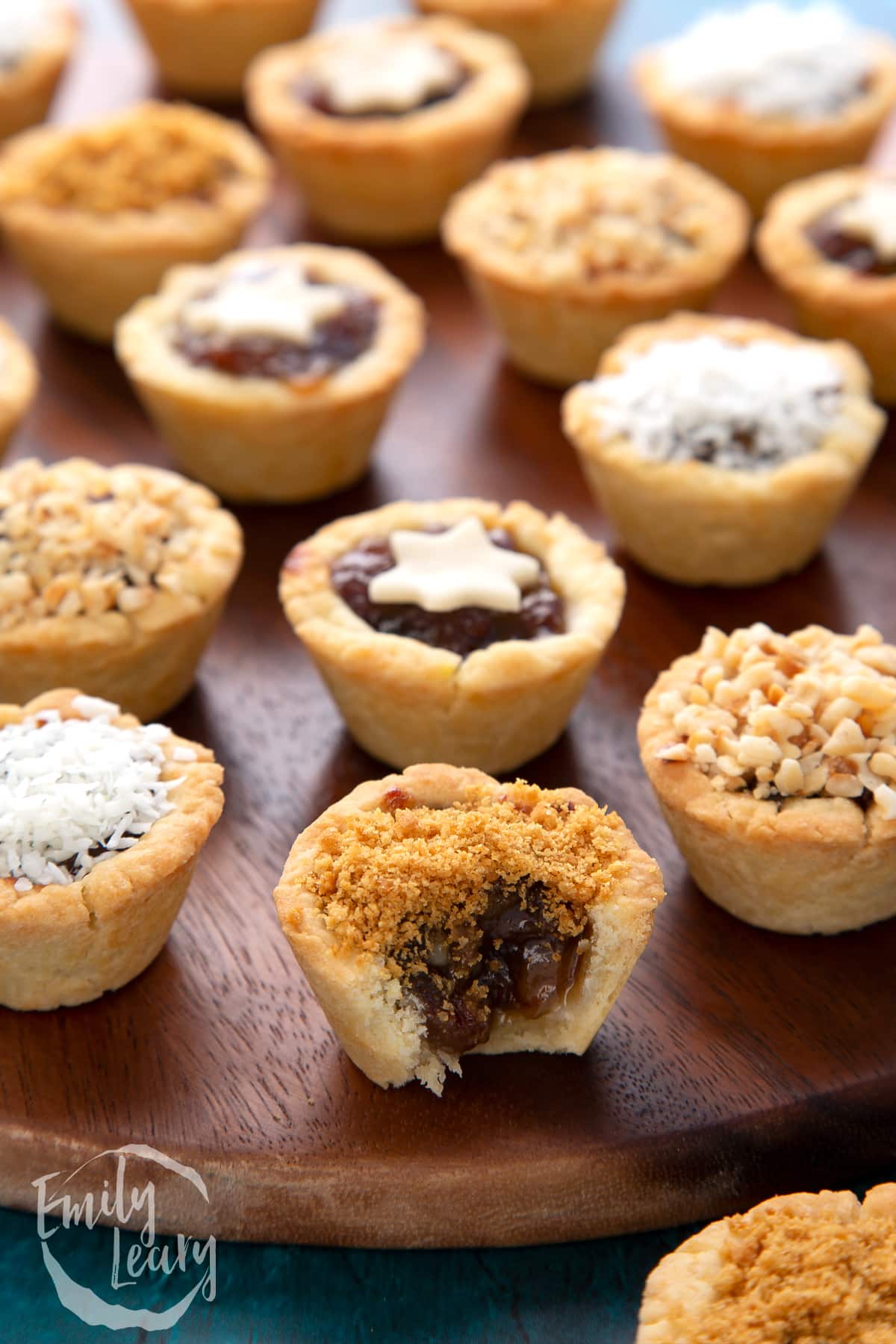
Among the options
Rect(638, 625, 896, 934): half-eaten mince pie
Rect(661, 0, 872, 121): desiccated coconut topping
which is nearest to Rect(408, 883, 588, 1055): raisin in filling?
Rect(638, 625, 896, 934): half-eaten mince pie

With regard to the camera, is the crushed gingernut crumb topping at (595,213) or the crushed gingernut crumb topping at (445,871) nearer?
the crushed gingernut crumb topping at (445,871)

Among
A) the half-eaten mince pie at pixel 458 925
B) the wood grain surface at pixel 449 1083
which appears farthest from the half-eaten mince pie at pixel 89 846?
the half-eaten mince pie at pixel 458 925

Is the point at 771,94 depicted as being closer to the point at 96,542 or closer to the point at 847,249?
the point at 847,249

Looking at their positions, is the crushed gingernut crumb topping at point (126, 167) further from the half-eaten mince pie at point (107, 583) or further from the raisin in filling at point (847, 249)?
the raisin in filling at point (847, 249)

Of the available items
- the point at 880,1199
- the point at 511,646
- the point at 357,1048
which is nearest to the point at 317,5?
the point at 511,646

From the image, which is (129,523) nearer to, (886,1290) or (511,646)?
(511,646)

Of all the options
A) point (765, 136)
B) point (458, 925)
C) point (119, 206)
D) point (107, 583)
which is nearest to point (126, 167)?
point (119, 206)
